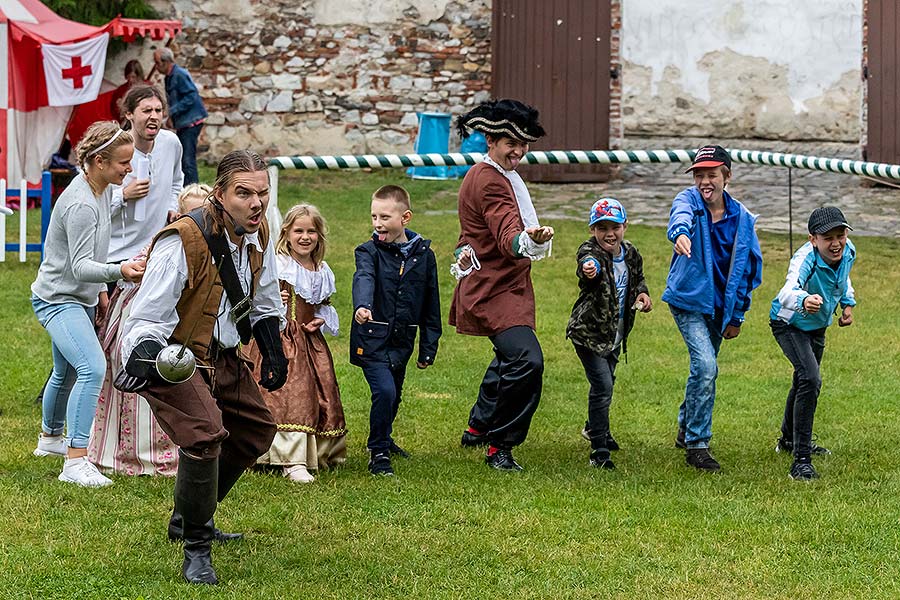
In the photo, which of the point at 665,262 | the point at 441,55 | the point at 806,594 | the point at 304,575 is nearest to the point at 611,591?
the point at 806,594

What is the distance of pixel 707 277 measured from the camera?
22.7 ft

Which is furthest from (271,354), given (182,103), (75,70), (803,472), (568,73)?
(568,73)

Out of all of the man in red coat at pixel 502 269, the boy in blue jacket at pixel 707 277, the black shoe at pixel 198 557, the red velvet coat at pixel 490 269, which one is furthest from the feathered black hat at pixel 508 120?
the black shoe at pixel 198 557

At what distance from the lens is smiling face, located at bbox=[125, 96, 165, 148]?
710cm

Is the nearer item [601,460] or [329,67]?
[601,460]

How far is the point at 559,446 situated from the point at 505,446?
28.0 inches

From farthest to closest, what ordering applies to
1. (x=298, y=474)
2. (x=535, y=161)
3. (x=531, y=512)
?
(x=535, y=161) → (x=298, y=474) → (x=531, y=512)

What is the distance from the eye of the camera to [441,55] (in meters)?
19.0

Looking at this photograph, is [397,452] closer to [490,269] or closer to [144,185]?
Result: [490,269]

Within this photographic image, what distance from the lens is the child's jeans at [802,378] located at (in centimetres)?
680

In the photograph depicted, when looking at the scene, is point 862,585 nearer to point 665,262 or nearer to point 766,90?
point 665,262

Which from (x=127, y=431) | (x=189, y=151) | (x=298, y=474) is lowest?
(x=298, y=474)

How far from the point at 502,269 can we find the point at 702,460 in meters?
1.43

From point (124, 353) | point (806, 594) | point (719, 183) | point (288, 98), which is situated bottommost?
point (806, 594)
